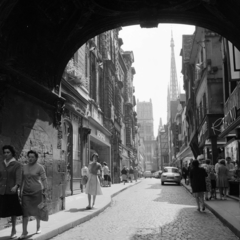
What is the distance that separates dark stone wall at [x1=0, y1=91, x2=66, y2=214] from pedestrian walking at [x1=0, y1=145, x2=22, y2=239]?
0.82m

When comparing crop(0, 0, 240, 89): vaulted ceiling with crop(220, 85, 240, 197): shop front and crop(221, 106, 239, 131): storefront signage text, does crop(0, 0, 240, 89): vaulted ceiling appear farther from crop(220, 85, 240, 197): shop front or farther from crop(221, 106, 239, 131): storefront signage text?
crop(221, 106, 239, 131): storefront signage text

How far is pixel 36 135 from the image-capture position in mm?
9461

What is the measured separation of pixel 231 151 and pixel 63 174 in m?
10.8

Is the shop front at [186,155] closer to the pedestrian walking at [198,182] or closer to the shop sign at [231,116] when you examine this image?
the shop sign at [231,116]

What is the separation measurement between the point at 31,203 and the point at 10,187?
0.54m

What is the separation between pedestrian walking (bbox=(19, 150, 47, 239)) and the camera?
7.10 m

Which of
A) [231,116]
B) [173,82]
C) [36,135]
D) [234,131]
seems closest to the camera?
[36,135]

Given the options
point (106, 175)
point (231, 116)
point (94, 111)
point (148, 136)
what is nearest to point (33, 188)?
point (231, 116)

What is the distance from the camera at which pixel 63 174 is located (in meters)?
11.1

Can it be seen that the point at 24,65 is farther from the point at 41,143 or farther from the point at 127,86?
the point at 127,86

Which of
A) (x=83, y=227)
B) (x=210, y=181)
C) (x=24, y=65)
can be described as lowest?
(x=83, y=227)

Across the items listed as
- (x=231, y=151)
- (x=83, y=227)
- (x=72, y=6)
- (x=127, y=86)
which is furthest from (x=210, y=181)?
(x=127, y=86)

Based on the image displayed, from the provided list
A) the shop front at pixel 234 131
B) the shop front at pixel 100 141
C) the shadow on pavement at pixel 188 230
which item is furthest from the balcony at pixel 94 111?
the shadow on pavement at pixel 188 230

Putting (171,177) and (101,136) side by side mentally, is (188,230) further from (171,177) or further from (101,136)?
(171,177)
